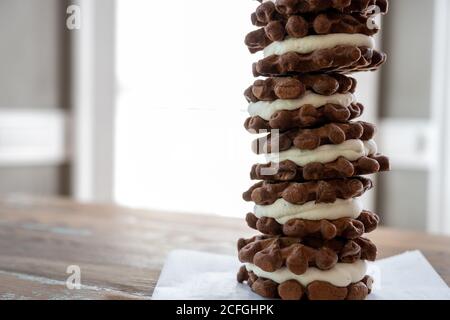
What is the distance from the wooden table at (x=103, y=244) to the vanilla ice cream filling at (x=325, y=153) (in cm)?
31

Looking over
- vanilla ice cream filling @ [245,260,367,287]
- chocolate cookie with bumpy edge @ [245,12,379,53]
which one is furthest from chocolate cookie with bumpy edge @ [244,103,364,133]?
vanilla ice cream filling @ [245,260,367,287]

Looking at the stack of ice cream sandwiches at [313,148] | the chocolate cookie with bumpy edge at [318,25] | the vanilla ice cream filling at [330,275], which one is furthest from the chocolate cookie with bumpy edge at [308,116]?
the vanilla ice cream filling at [330,275]

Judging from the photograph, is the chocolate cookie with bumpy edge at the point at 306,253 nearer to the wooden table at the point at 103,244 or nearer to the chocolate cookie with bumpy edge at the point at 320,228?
the chocolate cookie with bumpy edge at the point at 320,228

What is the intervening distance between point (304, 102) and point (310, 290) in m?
0.28

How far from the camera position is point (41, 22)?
2934mm

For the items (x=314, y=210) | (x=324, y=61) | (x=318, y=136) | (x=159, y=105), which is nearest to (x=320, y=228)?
(x=314, y=210)

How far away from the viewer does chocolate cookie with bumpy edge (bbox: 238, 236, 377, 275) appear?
79 centimetres

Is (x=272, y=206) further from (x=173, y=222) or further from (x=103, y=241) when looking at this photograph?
(x=173, y=222)

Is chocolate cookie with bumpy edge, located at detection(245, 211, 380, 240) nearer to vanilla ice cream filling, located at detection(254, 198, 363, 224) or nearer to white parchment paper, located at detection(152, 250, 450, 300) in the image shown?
vanilla ice cream filling, located at detection(254, 198, 363, 224)

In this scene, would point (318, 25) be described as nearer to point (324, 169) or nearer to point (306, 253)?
point (324, 169)

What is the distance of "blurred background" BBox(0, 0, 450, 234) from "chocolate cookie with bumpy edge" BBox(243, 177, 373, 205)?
1.86m

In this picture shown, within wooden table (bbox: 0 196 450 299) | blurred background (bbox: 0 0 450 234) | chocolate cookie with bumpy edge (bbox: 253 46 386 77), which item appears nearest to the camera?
chocolate cookie with bumpy edge (bbox: 253 46 386 77)

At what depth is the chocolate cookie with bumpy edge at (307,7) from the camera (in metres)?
0.79
